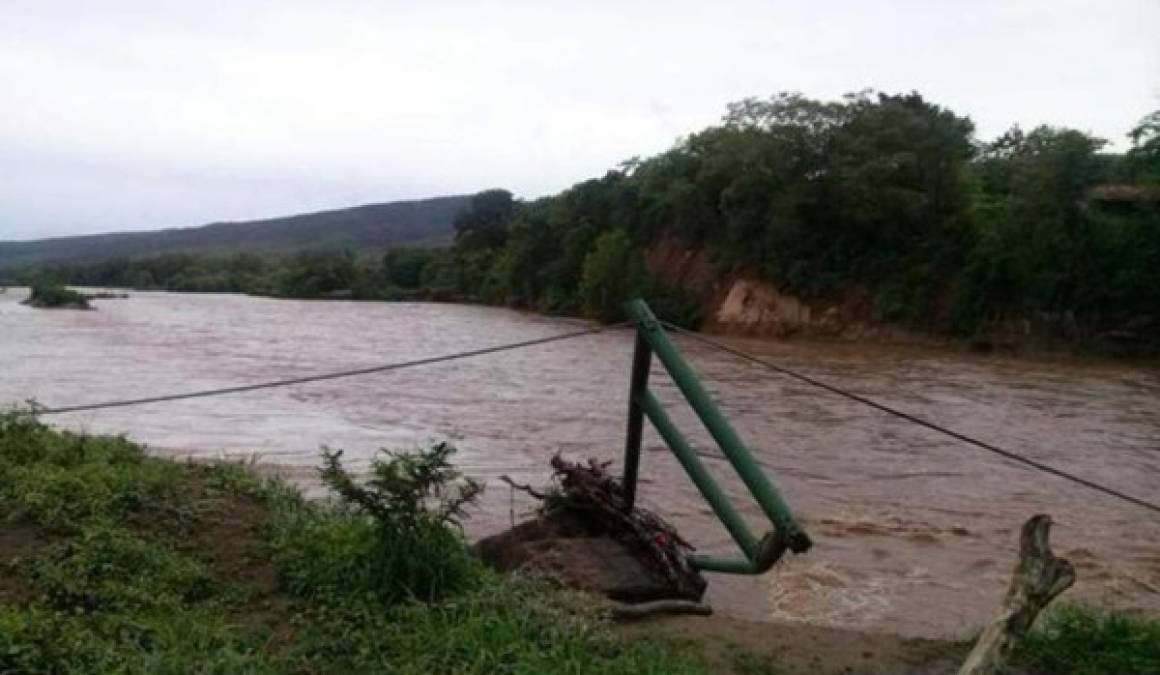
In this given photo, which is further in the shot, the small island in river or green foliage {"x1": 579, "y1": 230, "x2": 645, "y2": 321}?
the small island in river

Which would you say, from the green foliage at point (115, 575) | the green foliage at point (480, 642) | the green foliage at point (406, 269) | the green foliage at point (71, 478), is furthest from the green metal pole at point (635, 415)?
the green foliage at point (406, 269)

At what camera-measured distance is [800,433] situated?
15117 millimetres

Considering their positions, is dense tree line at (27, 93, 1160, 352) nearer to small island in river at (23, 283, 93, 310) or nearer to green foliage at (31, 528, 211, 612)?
small island in river at (23, 283, 93, 310)

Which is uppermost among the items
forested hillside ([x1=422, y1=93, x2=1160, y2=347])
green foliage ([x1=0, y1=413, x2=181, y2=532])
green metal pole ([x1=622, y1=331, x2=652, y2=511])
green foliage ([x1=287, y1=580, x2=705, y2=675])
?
forested hillside ([x1=422, y1=93, x2=1160, y2=347])

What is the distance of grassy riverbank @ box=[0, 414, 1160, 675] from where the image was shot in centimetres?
379

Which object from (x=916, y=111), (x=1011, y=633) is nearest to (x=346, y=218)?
(x=916, y=111)

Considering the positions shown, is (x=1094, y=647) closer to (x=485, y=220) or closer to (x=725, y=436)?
(x=725, y=436)

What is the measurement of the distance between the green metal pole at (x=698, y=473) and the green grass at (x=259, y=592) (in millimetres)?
1102

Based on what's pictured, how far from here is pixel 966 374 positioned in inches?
1028

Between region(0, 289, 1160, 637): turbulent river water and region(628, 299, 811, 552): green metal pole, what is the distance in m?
1.47

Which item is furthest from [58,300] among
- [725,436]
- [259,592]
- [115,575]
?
[725,436]

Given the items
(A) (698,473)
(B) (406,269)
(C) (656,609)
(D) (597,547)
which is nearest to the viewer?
(C) (656,609)

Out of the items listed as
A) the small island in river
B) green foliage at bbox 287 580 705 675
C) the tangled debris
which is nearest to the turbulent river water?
the tangled debris

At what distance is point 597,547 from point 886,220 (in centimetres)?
3446
